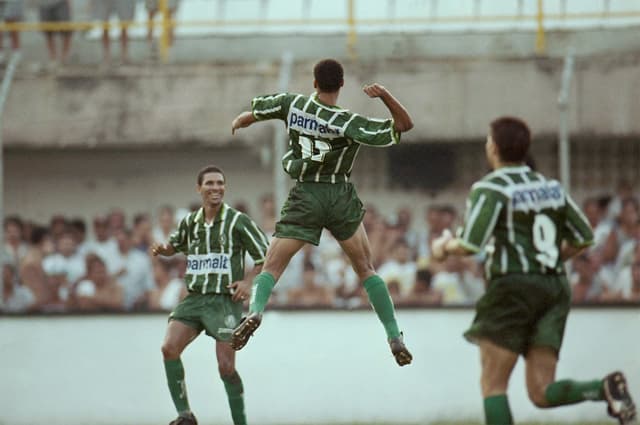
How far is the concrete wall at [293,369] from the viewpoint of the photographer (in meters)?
15.3

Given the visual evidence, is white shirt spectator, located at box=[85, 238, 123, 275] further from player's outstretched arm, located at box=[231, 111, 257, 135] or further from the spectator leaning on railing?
player's outstretched arm, located at box=[231, 111, 257, 135]

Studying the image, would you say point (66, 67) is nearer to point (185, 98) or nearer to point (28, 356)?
point (185, 98)

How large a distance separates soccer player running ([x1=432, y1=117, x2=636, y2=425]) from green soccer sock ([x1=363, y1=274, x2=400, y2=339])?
2.01 m

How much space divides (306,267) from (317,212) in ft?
19.0

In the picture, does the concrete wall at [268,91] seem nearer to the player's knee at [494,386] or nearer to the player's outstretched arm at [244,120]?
the player's outstretched arm at [244,120]

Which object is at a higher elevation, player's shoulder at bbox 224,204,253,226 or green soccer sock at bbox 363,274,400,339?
player's shoulder at bbox 224,204,253,226

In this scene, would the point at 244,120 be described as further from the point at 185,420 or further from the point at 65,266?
the point at 65,266

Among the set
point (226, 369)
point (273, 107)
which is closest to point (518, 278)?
point (273, 107)

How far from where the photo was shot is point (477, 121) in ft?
66.1

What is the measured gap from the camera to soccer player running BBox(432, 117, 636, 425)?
907 centimetres

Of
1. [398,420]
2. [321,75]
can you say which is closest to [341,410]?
[398,420]

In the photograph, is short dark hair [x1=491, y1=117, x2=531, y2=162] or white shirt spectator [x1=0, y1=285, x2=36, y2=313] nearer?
short dark hair [x1=491, y1=117, x2=531, y2=162]

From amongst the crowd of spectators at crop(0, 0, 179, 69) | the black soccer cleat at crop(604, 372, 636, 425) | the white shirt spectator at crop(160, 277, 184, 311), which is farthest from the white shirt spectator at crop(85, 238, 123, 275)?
the black soccer cleat at crop(604, 372, 636, 425)

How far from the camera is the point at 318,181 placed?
11102 mm
